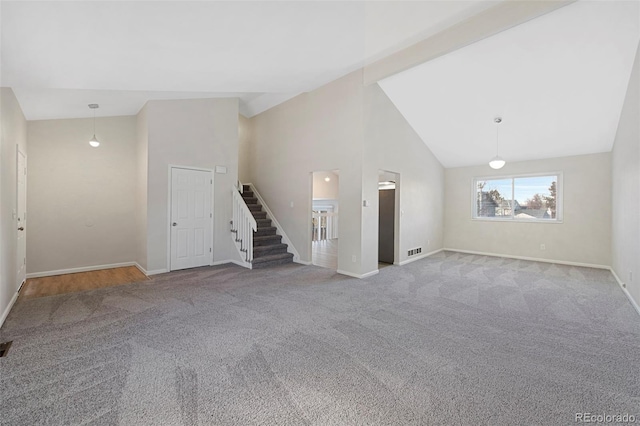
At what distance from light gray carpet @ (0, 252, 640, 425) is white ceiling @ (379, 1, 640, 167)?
10.1ft

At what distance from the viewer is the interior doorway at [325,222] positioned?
6.30m

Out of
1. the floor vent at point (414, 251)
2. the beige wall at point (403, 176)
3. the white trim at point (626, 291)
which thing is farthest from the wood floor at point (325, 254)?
the white trim at point (626, 291)

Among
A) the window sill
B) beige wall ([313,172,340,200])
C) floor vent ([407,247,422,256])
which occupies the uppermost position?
beige wall ([313,172,340,200])

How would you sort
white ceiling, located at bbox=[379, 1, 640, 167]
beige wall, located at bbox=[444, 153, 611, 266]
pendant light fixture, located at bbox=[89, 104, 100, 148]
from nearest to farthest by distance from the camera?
white ceiling, located at bbox=[379, 1, 640, 167], pendant light fixture, located at bbox=[89, 104, 100, 148], beige wall, located at bbox=[444, 153, 611, 266]

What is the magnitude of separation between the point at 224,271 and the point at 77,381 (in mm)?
3186

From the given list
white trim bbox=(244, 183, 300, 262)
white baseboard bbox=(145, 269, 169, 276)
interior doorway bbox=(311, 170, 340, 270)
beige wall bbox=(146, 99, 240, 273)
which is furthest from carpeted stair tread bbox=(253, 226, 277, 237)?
white baseboard bbox=(145, 269, 169, 276)

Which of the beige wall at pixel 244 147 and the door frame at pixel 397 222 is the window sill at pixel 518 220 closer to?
the door frame at pixel 397 222

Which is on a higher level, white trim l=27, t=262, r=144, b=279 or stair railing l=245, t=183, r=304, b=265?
stair railing l=245, t=183, r=304, b=265

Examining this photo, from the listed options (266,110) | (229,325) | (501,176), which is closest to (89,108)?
(266,110)

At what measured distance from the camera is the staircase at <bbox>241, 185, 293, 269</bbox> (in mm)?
5569

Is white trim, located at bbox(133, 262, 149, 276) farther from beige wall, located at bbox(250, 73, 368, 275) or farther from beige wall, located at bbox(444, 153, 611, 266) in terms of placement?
beige wall, located at bbox(444, 153, 611, 266)

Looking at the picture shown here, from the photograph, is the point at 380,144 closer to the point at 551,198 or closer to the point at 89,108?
the point at 551,198

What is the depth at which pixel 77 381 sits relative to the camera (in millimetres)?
1922

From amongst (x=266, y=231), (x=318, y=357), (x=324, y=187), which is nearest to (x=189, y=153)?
(x=266, y=231)
